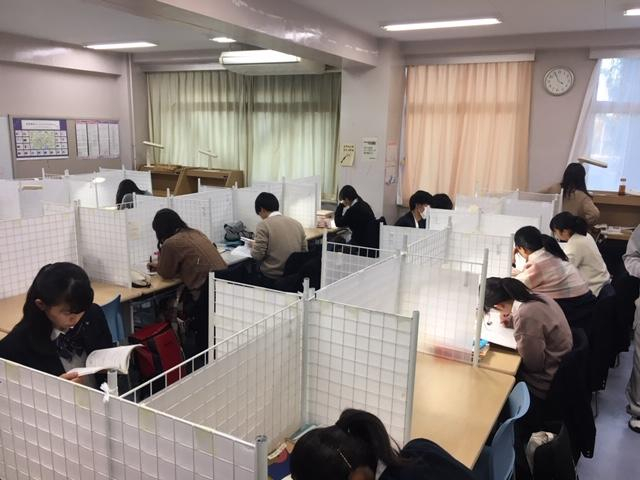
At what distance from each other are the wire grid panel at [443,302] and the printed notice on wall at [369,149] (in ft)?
12.6

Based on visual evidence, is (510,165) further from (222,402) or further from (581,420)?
(222,402)

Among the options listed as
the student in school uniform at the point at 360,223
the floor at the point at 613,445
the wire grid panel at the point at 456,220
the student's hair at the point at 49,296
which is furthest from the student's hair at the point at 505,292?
the student in school uniform at the point at 360,223

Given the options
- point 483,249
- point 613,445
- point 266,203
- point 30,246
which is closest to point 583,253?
point 483,249

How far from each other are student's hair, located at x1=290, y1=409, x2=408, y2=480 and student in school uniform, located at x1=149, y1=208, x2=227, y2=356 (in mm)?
2284

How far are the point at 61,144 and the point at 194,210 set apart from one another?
3.88m

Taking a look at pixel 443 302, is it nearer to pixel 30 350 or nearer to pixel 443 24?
pixel 30 350

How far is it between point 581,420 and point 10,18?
6.30 m

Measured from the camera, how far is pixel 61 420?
1.15 meters

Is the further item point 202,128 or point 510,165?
point 202,128

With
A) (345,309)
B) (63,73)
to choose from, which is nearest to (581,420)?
(345,309)

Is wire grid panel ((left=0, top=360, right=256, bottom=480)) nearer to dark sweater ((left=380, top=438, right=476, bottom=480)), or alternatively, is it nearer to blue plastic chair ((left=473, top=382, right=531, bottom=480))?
dark sweater ((left=380, top=438, right=476, bottom=480))

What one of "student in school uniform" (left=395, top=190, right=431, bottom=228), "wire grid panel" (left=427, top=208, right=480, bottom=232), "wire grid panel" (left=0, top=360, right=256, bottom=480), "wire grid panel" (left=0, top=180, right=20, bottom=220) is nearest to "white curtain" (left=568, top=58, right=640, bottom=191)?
"student in school uniform" (left=395, top=190, right=431, bottom=228)

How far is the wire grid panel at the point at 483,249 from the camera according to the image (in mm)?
3152

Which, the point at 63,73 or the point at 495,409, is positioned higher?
the point at 63,73
